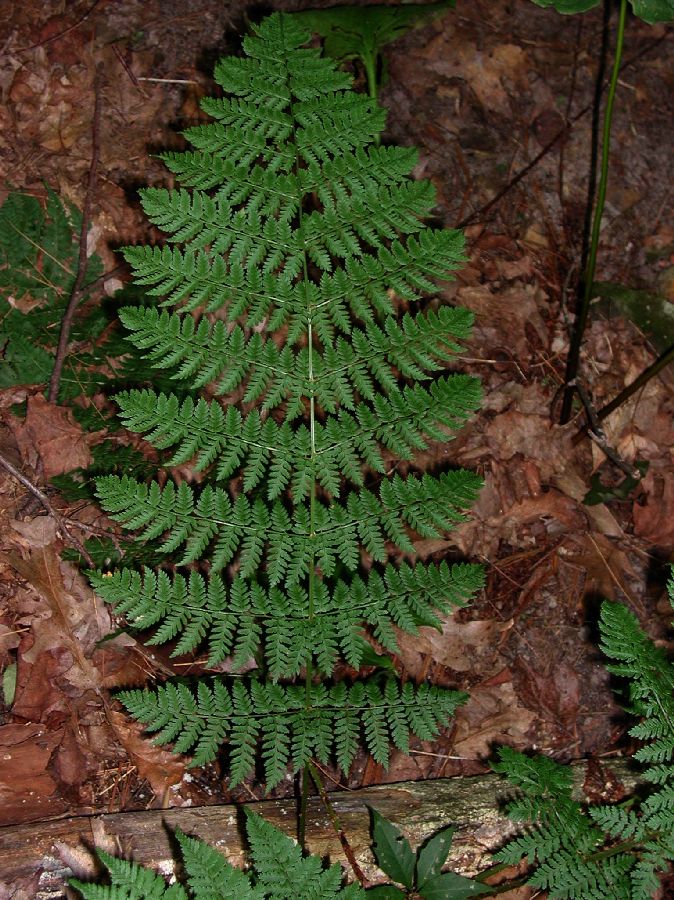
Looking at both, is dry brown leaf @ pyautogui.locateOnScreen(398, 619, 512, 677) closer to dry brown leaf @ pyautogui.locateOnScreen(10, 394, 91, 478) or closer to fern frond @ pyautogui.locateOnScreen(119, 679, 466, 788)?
fern frond @ pyautogui.locateOnScreen(119, 679, 466, 788)

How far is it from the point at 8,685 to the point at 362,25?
3.05 meters

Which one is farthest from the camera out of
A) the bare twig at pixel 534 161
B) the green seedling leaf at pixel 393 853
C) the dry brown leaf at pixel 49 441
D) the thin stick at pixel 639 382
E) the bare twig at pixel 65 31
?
the bare twig at pixel 534 161

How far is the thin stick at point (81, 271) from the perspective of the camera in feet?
10.3

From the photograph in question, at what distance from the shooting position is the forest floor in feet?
9.15

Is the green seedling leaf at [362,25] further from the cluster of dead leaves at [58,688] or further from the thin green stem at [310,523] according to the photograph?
the cluster of dead leaves at [58,688]

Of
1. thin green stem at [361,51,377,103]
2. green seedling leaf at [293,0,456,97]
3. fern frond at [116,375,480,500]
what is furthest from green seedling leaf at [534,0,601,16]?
fern frond at [116,375,480,500]

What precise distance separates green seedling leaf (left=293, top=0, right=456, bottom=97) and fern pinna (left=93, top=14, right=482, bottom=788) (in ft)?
3.88

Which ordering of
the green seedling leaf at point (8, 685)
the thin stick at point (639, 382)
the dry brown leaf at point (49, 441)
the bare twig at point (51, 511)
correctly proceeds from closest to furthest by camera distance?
1. the green seedling leaf at point (8, 685)
2. the bare twig at point (51, 511)
3. the dry brown leaf at point (49, 441)
4. the thin stick at point (639, 382)

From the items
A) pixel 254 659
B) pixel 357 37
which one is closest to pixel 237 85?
pixel 357 37

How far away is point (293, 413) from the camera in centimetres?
247

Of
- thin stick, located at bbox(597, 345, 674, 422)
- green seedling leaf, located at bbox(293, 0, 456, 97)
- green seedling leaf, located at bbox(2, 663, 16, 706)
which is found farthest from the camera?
green seedling leaf, located at bbox(293, 0, 456, 97)

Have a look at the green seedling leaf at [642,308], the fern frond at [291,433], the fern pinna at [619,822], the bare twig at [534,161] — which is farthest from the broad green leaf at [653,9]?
the fern pinna at [619,822]

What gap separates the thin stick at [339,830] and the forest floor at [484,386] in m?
0.29

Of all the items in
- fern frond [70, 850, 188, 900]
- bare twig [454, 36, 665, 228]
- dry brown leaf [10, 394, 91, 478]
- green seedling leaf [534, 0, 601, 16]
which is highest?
green seedling leaf [534, 0, 601, 16]
